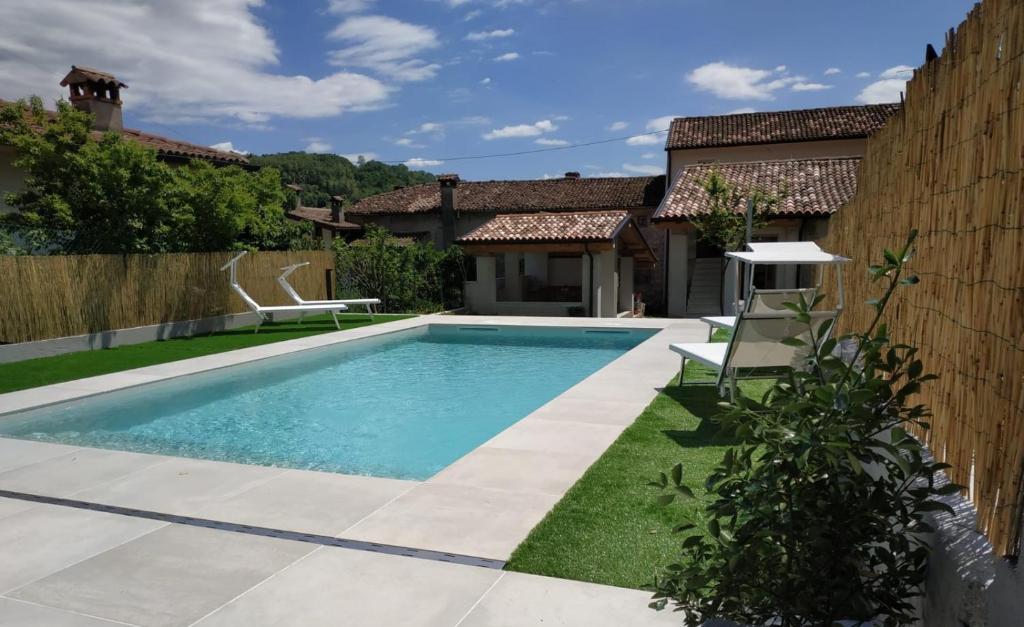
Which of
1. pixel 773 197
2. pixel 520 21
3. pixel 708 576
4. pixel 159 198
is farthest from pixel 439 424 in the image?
pixel 773 197

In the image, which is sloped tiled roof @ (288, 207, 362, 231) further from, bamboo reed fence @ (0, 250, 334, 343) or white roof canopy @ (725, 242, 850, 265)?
white roof canopy @ (725, 242, 850, 265)

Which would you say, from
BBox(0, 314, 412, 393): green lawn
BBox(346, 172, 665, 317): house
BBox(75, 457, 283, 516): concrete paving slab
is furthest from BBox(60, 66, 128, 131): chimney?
BBox(75, 457, 283, 516): concrete paving slab

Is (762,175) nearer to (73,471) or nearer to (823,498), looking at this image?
(73,471)

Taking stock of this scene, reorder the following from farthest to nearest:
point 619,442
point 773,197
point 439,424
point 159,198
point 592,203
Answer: point 592,203 < point 773,197 < point 159,198 < point 439,424 < point 619,442

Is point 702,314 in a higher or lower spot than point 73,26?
lower

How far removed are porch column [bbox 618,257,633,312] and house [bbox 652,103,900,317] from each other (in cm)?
213

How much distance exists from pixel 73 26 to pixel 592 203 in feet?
70.6

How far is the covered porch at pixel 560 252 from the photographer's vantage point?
19641 mm

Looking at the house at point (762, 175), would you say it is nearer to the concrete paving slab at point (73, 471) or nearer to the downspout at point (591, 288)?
the downspout at point (591, 288)

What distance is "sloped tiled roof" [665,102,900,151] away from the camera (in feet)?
86.3

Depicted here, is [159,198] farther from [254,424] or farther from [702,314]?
[702,314]

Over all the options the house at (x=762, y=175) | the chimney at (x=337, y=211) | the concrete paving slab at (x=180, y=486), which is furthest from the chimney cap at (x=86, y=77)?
the chimney at (x=337, y=211)

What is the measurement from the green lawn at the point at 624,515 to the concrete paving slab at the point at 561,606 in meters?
0.11

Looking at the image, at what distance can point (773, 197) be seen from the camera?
1789 cm
